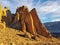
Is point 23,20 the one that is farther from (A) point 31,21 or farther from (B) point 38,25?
(B) point 38,25

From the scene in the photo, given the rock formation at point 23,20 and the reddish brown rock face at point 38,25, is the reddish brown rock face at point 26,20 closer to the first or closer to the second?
the rock formation at point 23,20

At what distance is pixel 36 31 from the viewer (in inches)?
4375

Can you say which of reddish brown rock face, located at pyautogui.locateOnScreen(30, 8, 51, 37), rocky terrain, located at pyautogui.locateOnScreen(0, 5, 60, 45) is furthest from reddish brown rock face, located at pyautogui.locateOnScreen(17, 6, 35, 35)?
reddish brown rock face, located at pyautogui.locateOnScreen(30, 8, 51, 37)

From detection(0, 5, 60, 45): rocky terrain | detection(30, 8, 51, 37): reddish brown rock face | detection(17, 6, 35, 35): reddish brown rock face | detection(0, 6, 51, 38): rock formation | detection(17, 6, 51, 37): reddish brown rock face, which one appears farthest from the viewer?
detection(30, 8, 51, 37): reddish brown rock face

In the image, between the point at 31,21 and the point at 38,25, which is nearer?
the point at 31,21

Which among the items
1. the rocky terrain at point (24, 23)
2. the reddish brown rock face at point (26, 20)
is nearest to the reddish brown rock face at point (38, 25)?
the rocky terrain at point (24, 23)

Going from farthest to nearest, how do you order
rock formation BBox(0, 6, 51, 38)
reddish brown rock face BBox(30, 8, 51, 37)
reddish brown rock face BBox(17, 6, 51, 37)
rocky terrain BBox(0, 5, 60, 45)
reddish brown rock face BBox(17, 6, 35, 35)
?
reddish brown rock face BBox(30, 8, 51, 37)
reddish brown rock face BBox(17, 6, 51, 37)
reddish brown rock face BBox(17, 6, 35, 35)
rock formation BBox(0, 6, 51, 38)
rocky terrain BBox(0, 5, 60, 45)

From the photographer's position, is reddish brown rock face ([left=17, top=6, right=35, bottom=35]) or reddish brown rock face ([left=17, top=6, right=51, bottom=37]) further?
reddish brown rock face ([left=17, top=6, right=51, bottom=37])

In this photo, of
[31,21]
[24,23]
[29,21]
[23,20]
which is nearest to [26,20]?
[23,20]

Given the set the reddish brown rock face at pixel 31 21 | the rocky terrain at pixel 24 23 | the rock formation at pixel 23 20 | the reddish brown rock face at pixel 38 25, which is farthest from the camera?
the reddish brown rock face at pixel 38 25

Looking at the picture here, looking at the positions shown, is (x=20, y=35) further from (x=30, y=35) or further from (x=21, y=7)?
(x=21, y=7)

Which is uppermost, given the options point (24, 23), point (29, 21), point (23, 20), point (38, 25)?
point (23, 20)

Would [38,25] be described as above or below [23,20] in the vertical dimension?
below

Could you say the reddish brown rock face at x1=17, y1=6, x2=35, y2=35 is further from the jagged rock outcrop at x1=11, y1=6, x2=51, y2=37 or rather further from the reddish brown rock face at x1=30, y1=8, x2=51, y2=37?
the reddish brown rock face at x1=30, y1=8, x2=51, y2=37
